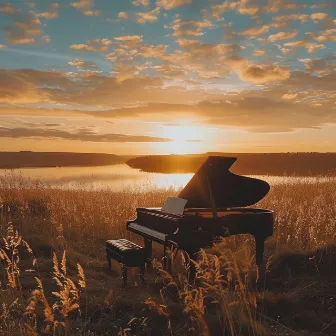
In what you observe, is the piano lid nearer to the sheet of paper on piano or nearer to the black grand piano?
the black grand piano

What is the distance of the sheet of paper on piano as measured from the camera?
20.4 feet

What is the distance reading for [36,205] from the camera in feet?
39.4

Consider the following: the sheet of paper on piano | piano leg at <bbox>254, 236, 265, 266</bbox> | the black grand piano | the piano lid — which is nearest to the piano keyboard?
the black grand piano

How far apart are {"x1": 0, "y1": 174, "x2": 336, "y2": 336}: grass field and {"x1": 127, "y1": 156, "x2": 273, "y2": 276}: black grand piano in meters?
0.42

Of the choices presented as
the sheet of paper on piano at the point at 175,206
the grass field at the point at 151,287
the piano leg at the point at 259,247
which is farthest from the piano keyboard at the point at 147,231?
the piano leg at the point at 259,247

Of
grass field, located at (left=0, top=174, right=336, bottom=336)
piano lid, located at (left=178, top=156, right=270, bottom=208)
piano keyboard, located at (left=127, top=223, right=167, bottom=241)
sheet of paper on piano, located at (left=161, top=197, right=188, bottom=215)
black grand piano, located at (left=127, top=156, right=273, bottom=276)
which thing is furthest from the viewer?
piano lid, located at (left=178, top=156, right=270, bottom=208)

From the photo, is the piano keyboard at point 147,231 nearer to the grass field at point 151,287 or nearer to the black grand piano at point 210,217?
the black grand piano at point 210,217

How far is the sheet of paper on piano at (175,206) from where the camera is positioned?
6.23m

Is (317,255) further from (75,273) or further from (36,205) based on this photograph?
(36,205)

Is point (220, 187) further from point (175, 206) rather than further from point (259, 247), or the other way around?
point (259, 247)

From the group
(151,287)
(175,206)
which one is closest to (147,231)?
(175,206)

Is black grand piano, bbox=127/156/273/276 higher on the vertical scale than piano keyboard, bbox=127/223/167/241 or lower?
higher

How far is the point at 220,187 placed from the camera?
7.02m

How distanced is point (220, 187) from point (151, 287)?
78.9 inches
